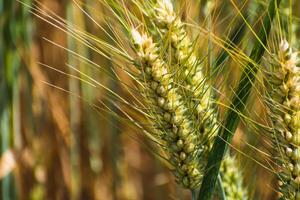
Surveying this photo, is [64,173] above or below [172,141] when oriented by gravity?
above

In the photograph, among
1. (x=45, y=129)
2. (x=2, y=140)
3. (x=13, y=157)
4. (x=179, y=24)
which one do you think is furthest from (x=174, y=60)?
(x=45, y=129)

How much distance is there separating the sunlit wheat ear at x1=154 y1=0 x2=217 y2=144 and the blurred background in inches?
31.5

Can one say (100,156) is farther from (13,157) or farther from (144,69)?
(144,69)

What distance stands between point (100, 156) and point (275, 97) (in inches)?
62.5

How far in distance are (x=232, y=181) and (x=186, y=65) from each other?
266mm

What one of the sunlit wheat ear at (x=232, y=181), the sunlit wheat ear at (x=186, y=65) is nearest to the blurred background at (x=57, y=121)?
the sunlit wheat ear at (x=232, y=181)

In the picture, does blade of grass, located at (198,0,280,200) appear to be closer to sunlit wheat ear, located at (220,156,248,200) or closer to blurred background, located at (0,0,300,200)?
sunlit wheat ear, located at (220,156,248,200)

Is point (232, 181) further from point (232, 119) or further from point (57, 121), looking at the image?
point (57, 121)

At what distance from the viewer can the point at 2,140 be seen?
2.04 meters

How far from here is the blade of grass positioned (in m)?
1.05

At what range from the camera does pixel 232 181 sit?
4.17 feet

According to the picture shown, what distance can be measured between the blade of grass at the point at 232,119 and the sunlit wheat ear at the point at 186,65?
0.03m

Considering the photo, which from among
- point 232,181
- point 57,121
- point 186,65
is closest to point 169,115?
point 186,65

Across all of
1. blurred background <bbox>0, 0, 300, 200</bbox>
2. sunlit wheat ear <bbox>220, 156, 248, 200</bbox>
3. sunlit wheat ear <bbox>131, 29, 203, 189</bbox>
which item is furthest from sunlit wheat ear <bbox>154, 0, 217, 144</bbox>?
blurred background <bbox>0, 0, 300, 200</bbox>
